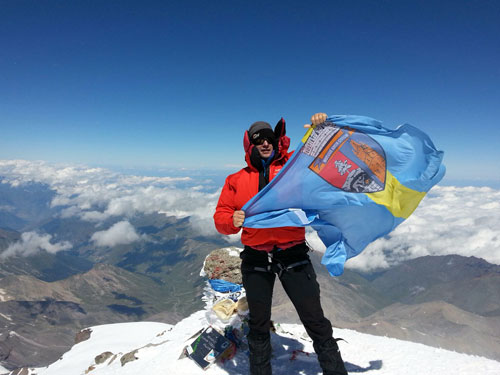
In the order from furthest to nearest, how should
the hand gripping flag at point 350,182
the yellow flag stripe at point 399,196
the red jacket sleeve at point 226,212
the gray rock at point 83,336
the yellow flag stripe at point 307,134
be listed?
the gray rock at point 83,336, the yellow flag stripe at point 399,196, the yellow flag stripe at point 307,134, the hand gripping flag at point 350,182, the red jacket sleeve at point 226,212

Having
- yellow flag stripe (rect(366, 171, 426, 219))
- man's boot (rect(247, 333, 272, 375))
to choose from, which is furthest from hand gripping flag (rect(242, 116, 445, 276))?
man's boot (rect(247, 333, 272, 375))

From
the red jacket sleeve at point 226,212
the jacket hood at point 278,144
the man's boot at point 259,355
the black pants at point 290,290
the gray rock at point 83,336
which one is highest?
the jacket hood at point 278,144

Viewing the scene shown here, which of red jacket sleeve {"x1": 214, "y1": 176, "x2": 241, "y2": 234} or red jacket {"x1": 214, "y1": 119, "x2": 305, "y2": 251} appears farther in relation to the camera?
red jacket {"x1": 214, "y1": 119, "x2": 305, "y2": 251}

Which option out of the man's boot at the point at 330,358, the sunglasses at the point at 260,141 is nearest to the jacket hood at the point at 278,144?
the sunglasses at the point at 260,141

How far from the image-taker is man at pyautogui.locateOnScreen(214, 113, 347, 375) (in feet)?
18.0

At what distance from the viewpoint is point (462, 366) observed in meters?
7.78

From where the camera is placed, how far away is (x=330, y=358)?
5.43 m

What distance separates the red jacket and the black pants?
307 millimetres

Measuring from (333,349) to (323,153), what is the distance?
4531mm

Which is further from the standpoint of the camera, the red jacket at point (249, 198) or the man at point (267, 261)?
the red jacket at point (249, 198)

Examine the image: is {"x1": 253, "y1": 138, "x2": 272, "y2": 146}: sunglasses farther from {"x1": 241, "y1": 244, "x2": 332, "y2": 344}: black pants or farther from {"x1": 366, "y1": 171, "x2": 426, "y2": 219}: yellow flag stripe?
{"x1": 366, "y1": 171, "x2": 426, "y2": 219}: yellow flag stripe

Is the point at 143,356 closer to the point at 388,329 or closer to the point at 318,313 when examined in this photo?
the point at 318,313

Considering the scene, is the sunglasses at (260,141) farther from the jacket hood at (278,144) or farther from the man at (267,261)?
the jacket hood at (278,144)

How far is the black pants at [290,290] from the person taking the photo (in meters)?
5.48
